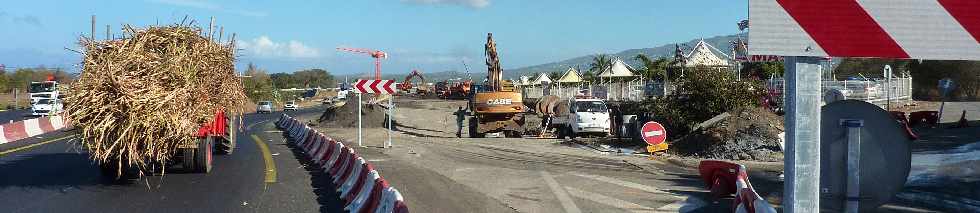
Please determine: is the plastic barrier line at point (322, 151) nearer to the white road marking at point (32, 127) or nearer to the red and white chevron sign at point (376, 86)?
the red and white chevron sign at point (376, 86)

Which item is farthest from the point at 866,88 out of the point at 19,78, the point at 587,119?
the point at 19,78

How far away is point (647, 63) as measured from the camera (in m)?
77.4

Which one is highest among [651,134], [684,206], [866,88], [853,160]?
[866,88]

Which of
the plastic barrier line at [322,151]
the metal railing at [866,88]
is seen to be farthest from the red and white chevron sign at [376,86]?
the metal railing at [866,88]

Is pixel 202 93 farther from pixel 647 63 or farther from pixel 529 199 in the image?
pixel 647 63

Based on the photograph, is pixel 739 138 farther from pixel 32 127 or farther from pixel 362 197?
pixel 32 127

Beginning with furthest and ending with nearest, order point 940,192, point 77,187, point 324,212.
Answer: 1. point 77,187
2. point 940,192
3. point 324,212

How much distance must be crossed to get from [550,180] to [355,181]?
151 inches

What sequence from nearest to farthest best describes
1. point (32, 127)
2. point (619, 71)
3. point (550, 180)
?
point (550, 180), point (32, 127), point (619, 71)

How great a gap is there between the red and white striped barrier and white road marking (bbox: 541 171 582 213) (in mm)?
16577

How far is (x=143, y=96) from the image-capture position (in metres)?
11.6

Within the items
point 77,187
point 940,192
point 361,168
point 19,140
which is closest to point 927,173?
point 940,192

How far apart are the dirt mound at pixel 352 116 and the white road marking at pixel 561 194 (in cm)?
2385

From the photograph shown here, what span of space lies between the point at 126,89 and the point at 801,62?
1093cm
